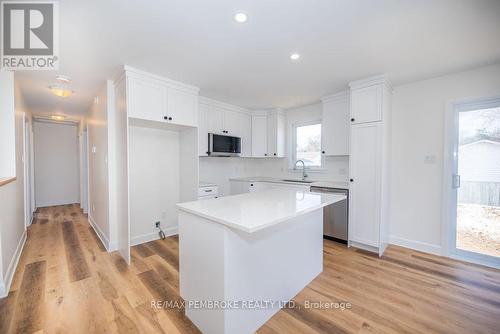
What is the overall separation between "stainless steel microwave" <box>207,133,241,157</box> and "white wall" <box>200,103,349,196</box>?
0.48 m

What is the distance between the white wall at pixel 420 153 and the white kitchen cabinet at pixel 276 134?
204cm

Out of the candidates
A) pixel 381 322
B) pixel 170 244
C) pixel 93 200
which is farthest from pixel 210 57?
pixel 93 200

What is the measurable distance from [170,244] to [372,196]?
3017 mm

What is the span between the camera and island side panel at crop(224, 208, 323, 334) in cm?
141

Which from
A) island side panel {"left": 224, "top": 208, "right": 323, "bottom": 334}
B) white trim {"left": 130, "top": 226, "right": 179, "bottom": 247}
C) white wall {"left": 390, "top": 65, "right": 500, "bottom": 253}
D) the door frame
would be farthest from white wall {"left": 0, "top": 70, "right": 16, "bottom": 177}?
the door frame

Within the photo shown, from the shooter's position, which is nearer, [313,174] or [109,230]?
[109,230]

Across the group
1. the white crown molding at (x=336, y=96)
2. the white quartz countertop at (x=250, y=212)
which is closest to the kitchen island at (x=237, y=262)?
the white quartz countertop at (x=250, y=212)

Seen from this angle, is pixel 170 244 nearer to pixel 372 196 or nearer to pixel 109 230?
pixel 109 230

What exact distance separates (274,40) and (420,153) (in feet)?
8.57

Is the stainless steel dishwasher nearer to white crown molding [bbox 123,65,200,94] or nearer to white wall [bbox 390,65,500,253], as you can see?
white wall [bbox 390,65,500,253]

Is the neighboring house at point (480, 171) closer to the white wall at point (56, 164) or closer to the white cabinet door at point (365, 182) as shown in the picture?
the white cabinet door at point (365, 182)

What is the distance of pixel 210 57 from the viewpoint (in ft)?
7.53

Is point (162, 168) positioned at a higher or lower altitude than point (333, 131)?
lower

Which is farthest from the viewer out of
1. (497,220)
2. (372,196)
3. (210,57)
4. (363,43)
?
(372,196)
